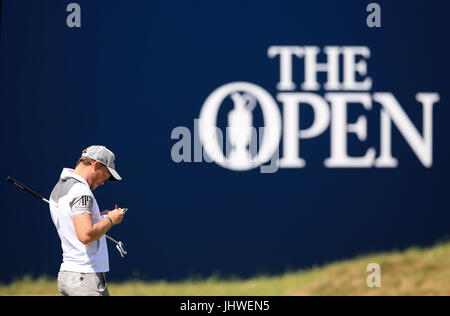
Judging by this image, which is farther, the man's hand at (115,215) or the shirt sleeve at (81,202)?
the man's hand at (115,215)

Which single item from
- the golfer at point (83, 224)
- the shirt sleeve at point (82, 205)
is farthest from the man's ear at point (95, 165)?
the shirt sleeve at point (82, 205)

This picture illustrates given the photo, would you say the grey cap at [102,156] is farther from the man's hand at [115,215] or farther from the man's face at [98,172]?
the man's hand at [115,215]

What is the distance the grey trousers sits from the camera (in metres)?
3.66

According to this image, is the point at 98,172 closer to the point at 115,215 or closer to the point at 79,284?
the point at 115,215

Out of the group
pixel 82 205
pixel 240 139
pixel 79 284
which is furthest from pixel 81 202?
pixel 240 139

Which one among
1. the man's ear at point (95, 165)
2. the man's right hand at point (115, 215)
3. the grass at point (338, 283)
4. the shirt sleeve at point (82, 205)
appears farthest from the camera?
the grass at point (338, 283)

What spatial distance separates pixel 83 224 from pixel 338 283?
3.64 meters

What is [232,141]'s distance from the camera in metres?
6.29

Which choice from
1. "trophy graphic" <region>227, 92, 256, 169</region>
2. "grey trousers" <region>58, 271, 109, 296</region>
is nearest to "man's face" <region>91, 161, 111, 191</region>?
"grey trousers" <region>58, 271, 109, 296</region>

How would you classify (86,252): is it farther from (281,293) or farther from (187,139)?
(281,293)

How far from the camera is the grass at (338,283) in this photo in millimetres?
6281

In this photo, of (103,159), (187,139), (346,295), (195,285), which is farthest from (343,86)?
(103,159)

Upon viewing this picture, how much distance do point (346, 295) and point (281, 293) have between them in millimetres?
703

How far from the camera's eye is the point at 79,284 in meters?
3.66
